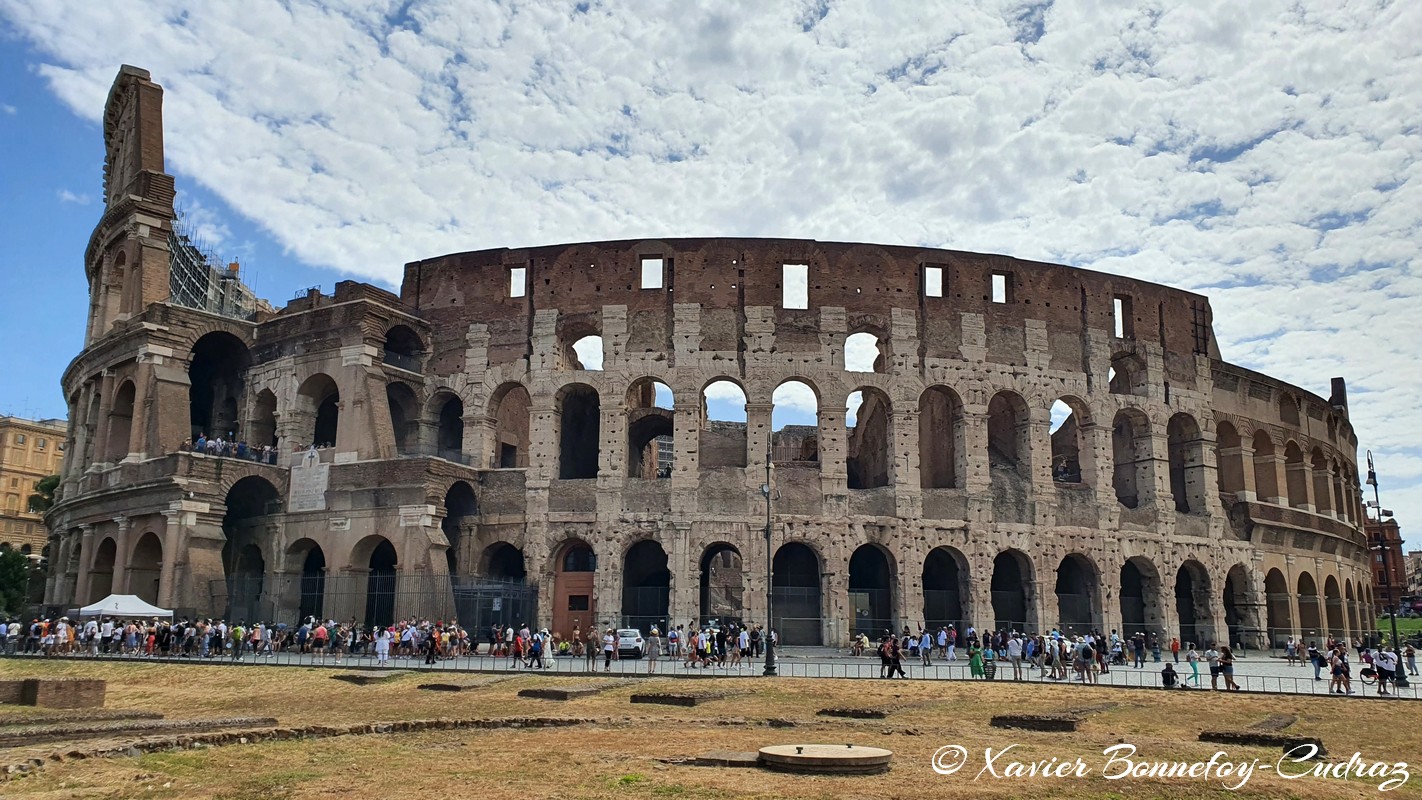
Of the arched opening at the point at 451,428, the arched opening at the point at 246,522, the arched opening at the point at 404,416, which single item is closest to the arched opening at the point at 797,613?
the arched opening at the point at 451,428

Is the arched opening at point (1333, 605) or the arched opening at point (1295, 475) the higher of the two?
the arched opening at point (1295, 475)

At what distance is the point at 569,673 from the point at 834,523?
39.0 feet

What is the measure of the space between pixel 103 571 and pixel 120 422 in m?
5.12

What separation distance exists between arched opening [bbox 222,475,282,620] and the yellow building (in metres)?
48.1

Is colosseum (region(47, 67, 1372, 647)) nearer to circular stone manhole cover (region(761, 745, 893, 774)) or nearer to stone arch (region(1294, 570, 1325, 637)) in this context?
stone arch (region(1294, 570, 1325, 637))

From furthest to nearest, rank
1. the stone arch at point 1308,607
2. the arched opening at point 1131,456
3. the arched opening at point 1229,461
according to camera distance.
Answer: the stone arch at point 1308,607 → the arched opening at point 1229,461 → the arched opening at point 1131,456

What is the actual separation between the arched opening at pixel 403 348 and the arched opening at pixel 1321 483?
35.1 m

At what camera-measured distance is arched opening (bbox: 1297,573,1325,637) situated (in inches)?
1674

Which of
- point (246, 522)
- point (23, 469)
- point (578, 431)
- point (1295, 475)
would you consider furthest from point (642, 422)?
point (23, 469)

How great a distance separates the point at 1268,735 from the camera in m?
15.3

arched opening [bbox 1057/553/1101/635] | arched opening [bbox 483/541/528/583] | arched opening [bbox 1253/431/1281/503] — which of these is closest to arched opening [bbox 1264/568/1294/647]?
arched opening [bbox 1253/431/1281/503]

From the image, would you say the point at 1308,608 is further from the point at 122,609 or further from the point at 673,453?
the point at 122,609

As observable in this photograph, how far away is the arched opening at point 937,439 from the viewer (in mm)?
38031

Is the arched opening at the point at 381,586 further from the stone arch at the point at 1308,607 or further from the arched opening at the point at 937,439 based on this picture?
the stone arch at the point at 1308,607
